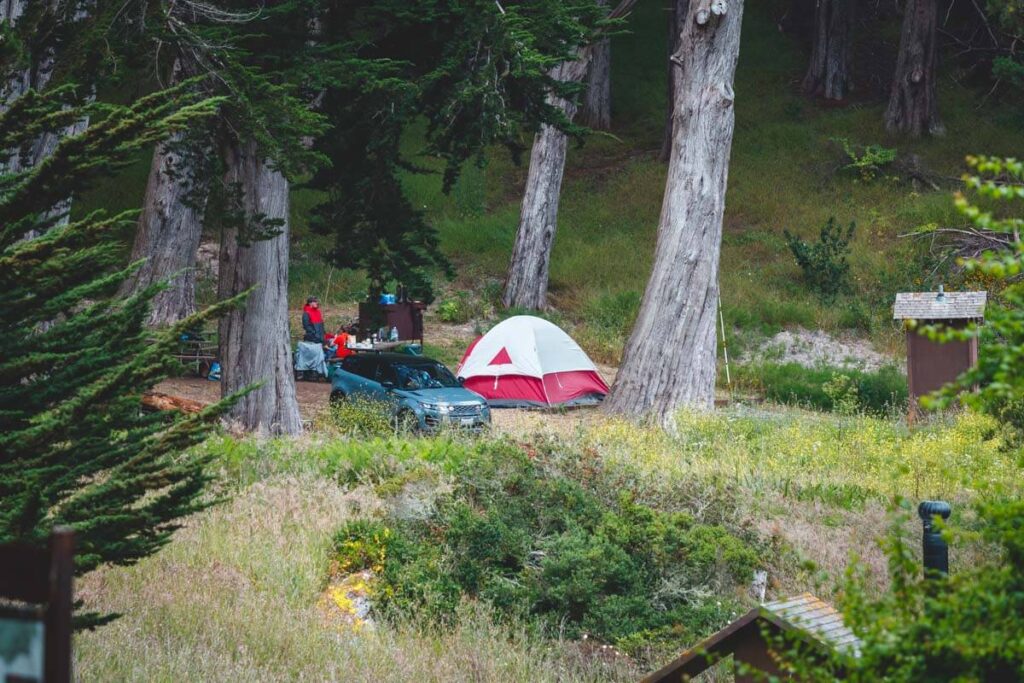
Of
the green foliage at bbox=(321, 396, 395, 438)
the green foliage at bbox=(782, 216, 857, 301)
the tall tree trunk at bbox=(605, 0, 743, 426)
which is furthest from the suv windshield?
the green foliage at bbox=(782, 216, 857, 301)

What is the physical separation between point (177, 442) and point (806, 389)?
18.9 metres

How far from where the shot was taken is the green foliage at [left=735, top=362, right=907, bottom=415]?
2152cm

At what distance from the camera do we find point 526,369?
22.3 meters

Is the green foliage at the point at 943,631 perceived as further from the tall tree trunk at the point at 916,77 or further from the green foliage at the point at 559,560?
the tall tree trunk at the point at 916,77

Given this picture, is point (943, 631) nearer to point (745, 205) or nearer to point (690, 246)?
point (690, 246)

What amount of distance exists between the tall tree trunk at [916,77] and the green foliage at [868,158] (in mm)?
1620

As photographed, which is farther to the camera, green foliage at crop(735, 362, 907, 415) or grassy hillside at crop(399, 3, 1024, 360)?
grassy hillside at crop(399, 3, 1024, 360)

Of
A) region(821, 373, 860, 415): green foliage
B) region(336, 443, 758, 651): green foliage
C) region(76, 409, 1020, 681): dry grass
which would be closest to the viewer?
region(76, 409, 1020, 681): dry grass

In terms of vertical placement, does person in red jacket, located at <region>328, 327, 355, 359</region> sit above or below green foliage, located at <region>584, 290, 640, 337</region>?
below

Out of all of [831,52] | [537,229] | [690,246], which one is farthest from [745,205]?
[690,246]

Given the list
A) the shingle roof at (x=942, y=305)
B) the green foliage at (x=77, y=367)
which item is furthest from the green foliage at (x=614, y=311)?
the green foliage at (x=77, y=367)

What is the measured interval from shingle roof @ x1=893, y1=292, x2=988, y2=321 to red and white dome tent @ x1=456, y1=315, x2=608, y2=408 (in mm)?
6637

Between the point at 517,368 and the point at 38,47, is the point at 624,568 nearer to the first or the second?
the point at 38,47

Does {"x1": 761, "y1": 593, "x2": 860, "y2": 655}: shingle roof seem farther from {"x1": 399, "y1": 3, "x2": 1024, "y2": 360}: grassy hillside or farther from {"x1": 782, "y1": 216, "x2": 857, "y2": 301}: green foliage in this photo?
{"x1": 782, "y1": 216, "x2": 857, "y2": 301}: green foliage
